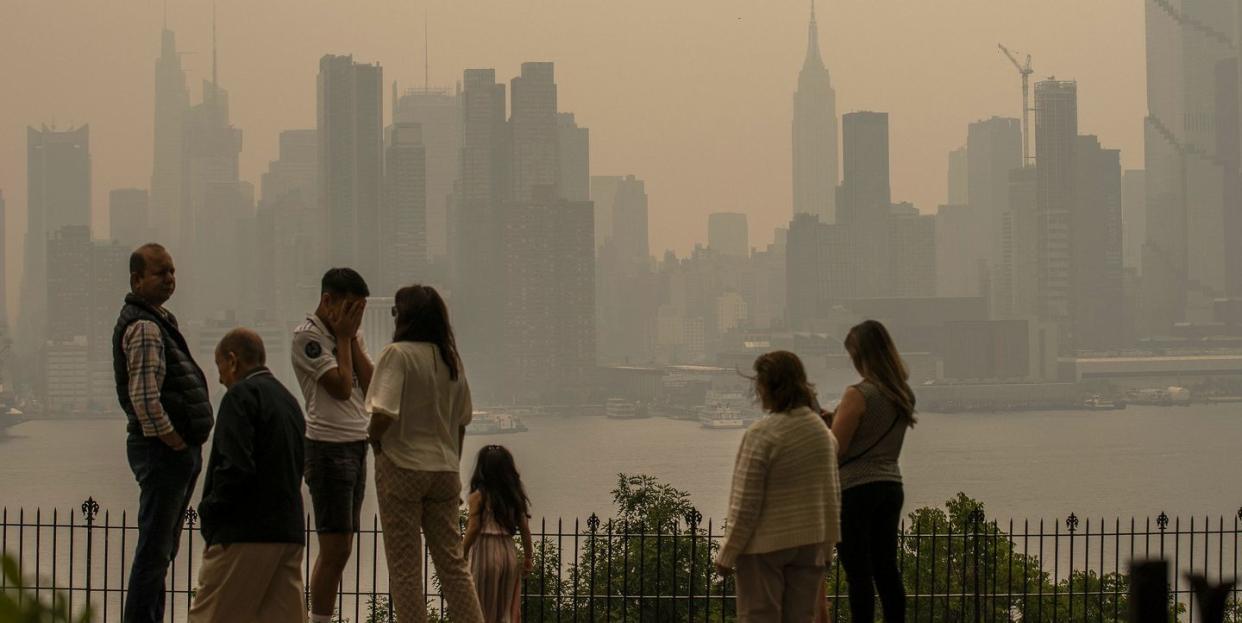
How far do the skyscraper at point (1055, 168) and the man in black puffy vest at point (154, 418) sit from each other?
153676 millimetres

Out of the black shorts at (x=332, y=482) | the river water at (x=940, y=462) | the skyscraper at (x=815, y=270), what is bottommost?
the river water at (x=940, y=462)

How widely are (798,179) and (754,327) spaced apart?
27922mm

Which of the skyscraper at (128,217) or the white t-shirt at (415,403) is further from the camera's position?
the skyscraper at (128,217)

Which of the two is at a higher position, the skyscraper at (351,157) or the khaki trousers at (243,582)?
the skyscraper at (351,157)

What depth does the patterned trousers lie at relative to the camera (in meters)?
4.70

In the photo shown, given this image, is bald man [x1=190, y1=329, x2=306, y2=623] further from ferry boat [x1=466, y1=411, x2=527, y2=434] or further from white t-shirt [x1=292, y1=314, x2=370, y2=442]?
ferry boat [x1=466, y1=411, x2=527, y2=434]

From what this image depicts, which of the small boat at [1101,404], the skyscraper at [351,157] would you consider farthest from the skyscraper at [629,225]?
the small boat at [1101,404]

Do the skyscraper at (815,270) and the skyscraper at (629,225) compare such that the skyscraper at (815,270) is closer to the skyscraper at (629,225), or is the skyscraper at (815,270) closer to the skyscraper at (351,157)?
the skyscraper at (629,225)

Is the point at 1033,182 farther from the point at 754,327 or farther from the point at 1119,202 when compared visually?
the point at 754,327

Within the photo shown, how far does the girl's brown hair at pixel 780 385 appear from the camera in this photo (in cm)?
441

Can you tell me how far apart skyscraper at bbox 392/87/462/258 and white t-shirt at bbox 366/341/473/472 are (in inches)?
5911

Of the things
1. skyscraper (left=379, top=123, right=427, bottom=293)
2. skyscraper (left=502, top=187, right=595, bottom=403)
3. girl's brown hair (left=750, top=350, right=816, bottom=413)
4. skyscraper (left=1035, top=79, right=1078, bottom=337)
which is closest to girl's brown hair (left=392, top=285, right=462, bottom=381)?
girl's brown hair (left=750, top=350, right=816, bottom=413)

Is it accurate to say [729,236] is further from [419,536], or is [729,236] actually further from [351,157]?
[419,536]

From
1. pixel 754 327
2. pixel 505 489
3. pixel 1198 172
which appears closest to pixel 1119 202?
pixel 1198 172
